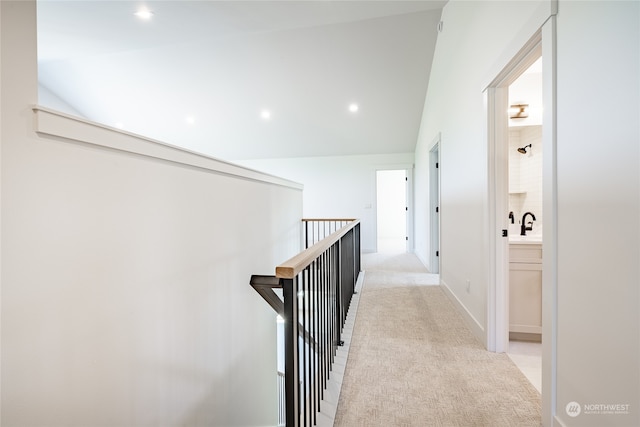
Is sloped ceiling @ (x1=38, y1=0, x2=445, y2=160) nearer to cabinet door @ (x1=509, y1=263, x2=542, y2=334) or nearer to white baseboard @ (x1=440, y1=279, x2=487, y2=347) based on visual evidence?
cabinet door @ (x1=509, y1=263, x2=542, y2=334)

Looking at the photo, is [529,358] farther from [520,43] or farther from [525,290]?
[520,43]

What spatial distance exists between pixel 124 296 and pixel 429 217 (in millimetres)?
4359

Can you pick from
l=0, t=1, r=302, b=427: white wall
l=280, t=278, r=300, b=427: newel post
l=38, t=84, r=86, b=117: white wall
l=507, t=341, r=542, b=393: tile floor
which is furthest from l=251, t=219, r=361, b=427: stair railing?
l=38, t=84, r=86, b=117: white wall

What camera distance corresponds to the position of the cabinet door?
2332 millimetres

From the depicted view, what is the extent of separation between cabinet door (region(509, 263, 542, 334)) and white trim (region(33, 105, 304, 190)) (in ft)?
8.52

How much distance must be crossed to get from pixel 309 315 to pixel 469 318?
70.5 inches

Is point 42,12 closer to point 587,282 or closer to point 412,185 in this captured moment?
point 587,282

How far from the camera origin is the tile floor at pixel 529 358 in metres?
1.83

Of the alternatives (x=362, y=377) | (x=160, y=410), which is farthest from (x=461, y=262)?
(x=160, y=410)

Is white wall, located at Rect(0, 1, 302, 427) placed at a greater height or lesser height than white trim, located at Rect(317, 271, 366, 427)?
greater

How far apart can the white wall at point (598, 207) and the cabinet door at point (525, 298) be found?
1167 millimetres

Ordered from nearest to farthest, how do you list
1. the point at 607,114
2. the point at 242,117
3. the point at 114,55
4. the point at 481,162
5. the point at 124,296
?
the point at 607,114 → the point at 124,296 → the point at 481,162 → the point at 114,55 → the point at 242,117

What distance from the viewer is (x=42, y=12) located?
2941 mm

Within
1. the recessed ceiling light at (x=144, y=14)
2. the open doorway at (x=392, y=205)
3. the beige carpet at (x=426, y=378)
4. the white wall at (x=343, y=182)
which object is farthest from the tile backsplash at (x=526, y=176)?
the open doorway at (x=392, y=205)
